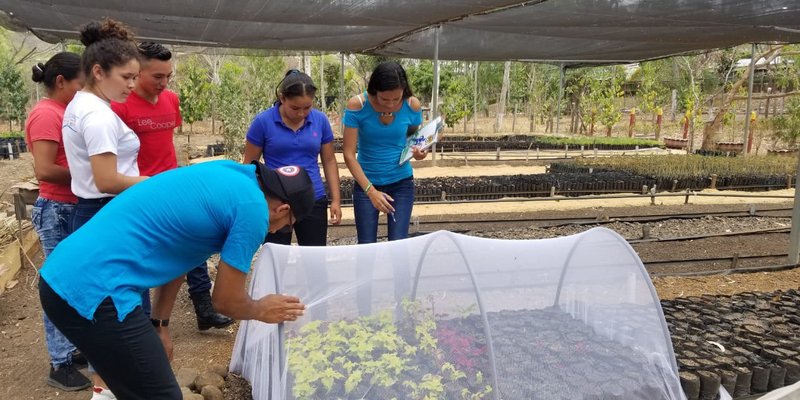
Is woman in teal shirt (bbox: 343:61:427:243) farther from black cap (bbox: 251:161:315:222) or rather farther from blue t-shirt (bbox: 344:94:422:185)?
black cap (bbox: 251:161:315:222)

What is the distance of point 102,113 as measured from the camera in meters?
2.00

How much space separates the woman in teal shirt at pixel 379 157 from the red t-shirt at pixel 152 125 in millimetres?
896

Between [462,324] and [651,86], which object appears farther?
[651,86]

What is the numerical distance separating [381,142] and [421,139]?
0.22 m

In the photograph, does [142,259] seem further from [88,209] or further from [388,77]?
[388,77]

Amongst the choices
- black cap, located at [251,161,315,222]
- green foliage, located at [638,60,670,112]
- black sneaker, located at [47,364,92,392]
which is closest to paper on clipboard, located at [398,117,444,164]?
black cap, located at [251,161,315,222]

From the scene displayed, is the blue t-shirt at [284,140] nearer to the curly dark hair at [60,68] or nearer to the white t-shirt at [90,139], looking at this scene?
the white t-shirt at [90,139]

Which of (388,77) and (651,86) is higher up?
(651,86)

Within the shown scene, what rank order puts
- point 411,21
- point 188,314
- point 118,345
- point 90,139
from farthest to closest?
point 411,21, point 188,314, point 90,139, point 118,345

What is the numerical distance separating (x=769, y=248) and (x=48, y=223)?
6.60m

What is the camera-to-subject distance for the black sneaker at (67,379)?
2537 mm

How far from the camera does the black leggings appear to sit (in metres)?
1.42

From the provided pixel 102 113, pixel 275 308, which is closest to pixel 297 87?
pixel 102 113

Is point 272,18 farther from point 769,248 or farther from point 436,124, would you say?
point 769,248
